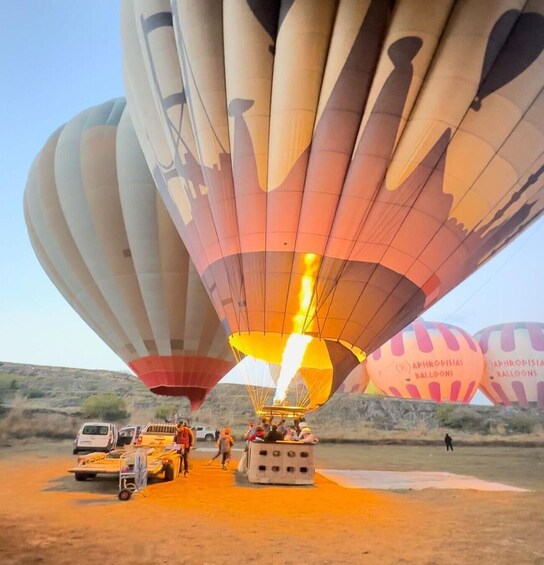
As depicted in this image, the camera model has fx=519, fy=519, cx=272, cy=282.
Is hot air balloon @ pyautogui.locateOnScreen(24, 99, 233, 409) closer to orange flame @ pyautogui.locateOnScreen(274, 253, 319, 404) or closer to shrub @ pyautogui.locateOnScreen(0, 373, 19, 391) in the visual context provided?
orange flame @ pyautogui.locateOnScreen(274, 253, 319, 404)

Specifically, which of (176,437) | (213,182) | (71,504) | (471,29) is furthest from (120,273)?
(471,29)

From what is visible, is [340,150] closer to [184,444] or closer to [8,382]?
[184,444]

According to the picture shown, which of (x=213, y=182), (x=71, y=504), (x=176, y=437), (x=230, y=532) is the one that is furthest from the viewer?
(x=176, y=437)

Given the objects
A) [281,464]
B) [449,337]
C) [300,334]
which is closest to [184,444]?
[281,464]

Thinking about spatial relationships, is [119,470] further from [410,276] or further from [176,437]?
[410,276]

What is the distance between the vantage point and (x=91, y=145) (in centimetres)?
1538

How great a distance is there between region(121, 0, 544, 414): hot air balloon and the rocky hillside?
18.0 metres

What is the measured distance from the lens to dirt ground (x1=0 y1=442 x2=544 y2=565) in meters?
4.40

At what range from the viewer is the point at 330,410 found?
3497 cm

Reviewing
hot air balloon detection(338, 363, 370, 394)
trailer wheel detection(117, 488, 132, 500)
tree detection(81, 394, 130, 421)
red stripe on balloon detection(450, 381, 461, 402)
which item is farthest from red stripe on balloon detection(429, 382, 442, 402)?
trailer wheel detection(117, 488, 132, 500)

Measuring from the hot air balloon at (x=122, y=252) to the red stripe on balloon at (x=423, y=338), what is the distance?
635 inches

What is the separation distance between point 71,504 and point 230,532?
245 cm

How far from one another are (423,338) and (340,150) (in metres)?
23.5

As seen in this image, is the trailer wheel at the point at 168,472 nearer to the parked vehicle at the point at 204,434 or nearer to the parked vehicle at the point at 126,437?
the parked vehicle at the point at 126,437
